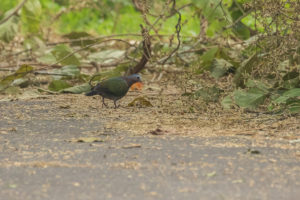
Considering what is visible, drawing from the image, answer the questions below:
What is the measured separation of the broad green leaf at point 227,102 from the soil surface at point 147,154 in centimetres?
5

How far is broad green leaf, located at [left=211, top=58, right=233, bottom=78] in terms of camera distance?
14.3 feet

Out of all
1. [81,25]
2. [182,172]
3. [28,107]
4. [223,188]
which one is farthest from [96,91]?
[81,25]

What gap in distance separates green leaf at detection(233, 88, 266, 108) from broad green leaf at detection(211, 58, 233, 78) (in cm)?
90

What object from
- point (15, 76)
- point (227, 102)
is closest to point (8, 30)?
point (15, 76)

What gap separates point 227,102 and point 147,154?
3.61ft

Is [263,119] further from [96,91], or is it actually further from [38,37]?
[38,37]

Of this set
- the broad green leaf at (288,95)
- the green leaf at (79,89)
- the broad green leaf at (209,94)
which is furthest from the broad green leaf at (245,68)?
the green leaf at (79,89)

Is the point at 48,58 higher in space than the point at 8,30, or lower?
lower

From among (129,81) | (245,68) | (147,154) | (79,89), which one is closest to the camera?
(147,154)

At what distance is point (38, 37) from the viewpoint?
5359 mm

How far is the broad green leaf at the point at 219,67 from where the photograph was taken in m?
4.36

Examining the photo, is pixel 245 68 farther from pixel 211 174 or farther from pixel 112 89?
pixel 211 174

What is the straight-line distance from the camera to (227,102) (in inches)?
135

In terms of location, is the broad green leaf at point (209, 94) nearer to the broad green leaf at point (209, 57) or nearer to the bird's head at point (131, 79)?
the bird's head at point (131, 79)
